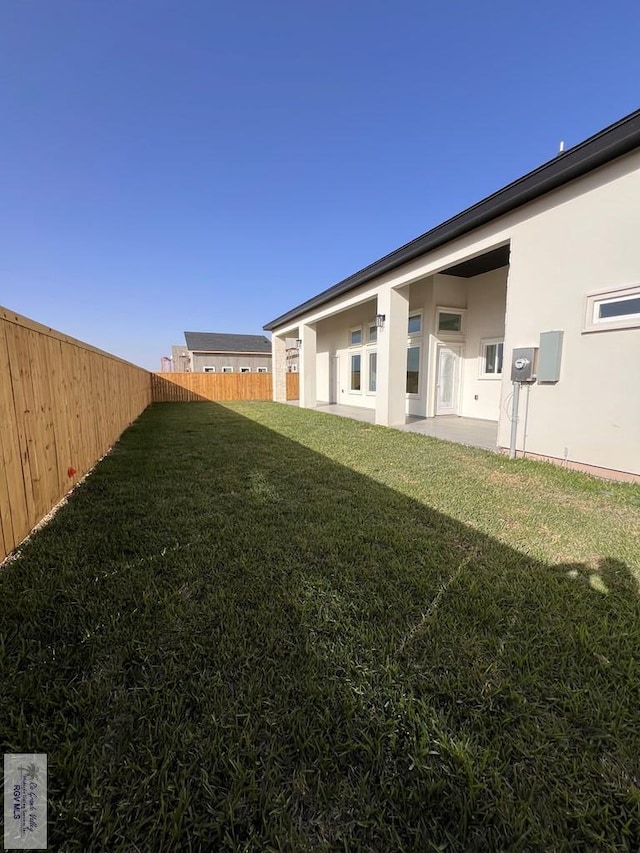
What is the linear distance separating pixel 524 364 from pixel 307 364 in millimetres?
9886

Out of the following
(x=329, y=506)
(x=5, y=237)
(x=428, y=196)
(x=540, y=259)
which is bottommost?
(x=329, y=506)

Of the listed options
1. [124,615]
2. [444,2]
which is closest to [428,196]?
[444,2]

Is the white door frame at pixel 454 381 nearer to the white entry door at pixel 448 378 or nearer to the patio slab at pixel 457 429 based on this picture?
the white entry door at pixel 448 378

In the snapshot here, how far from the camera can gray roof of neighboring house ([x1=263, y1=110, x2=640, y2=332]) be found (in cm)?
407

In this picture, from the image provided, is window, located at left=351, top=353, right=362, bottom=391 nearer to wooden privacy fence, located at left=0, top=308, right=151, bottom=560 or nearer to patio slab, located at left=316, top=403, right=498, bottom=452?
patio slab, located at left=316, top=403, right=498, bottom=452

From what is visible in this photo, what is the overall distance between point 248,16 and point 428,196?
8.54 meters

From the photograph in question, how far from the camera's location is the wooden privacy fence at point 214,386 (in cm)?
1874

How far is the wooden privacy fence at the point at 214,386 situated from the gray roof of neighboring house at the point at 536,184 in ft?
40.4

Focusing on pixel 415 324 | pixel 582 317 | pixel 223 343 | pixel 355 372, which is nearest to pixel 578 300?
pixel 582 317

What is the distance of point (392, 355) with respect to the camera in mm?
8914

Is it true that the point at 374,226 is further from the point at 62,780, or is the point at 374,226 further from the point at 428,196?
the point at 62,780

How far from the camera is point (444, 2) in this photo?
6.97 meters

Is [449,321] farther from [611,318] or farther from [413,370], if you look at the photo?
[611,318]

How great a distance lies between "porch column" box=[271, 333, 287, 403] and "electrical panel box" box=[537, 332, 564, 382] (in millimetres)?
13765
